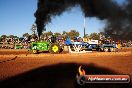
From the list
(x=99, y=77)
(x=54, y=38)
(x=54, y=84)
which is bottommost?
(x=54, y=84)

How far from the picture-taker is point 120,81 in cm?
668

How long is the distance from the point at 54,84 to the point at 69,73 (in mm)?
2851

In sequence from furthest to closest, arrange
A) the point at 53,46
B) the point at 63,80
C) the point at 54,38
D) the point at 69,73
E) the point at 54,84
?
the point at 54,38
the point at 53,46
the point at 69,73
the point at 63,80
the point at 54,84

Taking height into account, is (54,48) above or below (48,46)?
below

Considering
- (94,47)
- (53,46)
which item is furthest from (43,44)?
(94,47)

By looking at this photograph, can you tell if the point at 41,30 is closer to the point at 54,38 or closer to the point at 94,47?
the point at 54,38

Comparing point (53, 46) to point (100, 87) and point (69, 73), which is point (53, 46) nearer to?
point (69, 73)

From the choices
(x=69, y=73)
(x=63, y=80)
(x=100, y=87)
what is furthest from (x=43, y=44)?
(x=100, y=87)

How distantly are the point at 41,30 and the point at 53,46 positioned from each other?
2.31 metres

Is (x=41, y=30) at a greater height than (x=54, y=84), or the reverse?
(x=41, y=30)

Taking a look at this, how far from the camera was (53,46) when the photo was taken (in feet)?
96.6

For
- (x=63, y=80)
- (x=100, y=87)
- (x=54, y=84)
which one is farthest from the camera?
(x=63, y=80)

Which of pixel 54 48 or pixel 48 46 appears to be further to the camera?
pixel 48 46

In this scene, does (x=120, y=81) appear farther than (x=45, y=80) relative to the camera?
No
